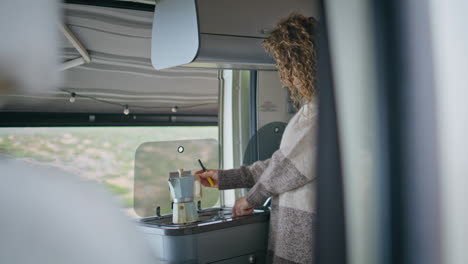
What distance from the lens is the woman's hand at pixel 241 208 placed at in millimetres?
2326

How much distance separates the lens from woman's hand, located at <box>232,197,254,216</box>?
91.6 inches

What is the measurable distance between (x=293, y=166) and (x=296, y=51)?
49 cm

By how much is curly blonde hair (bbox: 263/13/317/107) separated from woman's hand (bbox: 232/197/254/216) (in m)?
0.66

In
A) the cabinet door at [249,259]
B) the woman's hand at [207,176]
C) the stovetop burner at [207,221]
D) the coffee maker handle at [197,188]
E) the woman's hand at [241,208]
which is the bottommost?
the cabinet door at [249,259]

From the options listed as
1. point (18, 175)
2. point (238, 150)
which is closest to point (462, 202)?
point (18, 175)

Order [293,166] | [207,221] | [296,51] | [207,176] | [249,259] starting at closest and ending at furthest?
[296,51], [293,166], [207,221], [249,259], [207,176]

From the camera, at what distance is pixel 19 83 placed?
0.31m

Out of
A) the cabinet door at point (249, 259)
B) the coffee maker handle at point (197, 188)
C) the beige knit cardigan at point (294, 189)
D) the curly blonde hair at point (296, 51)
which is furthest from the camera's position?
the coffee maker handle at point (197, 188)

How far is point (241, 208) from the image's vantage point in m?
2.35

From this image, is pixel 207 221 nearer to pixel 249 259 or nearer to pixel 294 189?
pixel 249 259

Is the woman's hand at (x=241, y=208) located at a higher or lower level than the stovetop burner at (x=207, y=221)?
higher

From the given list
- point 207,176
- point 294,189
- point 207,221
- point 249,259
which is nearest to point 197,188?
point 207,176

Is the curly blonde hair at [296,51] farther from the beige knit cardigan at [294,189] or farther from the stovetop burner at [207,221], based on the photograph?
the stovetop burner at [207,221]

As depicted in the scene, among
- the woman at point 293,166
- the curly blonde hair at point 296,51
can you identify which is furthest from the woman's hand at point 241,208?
the curly blonde hair at point 296,51
